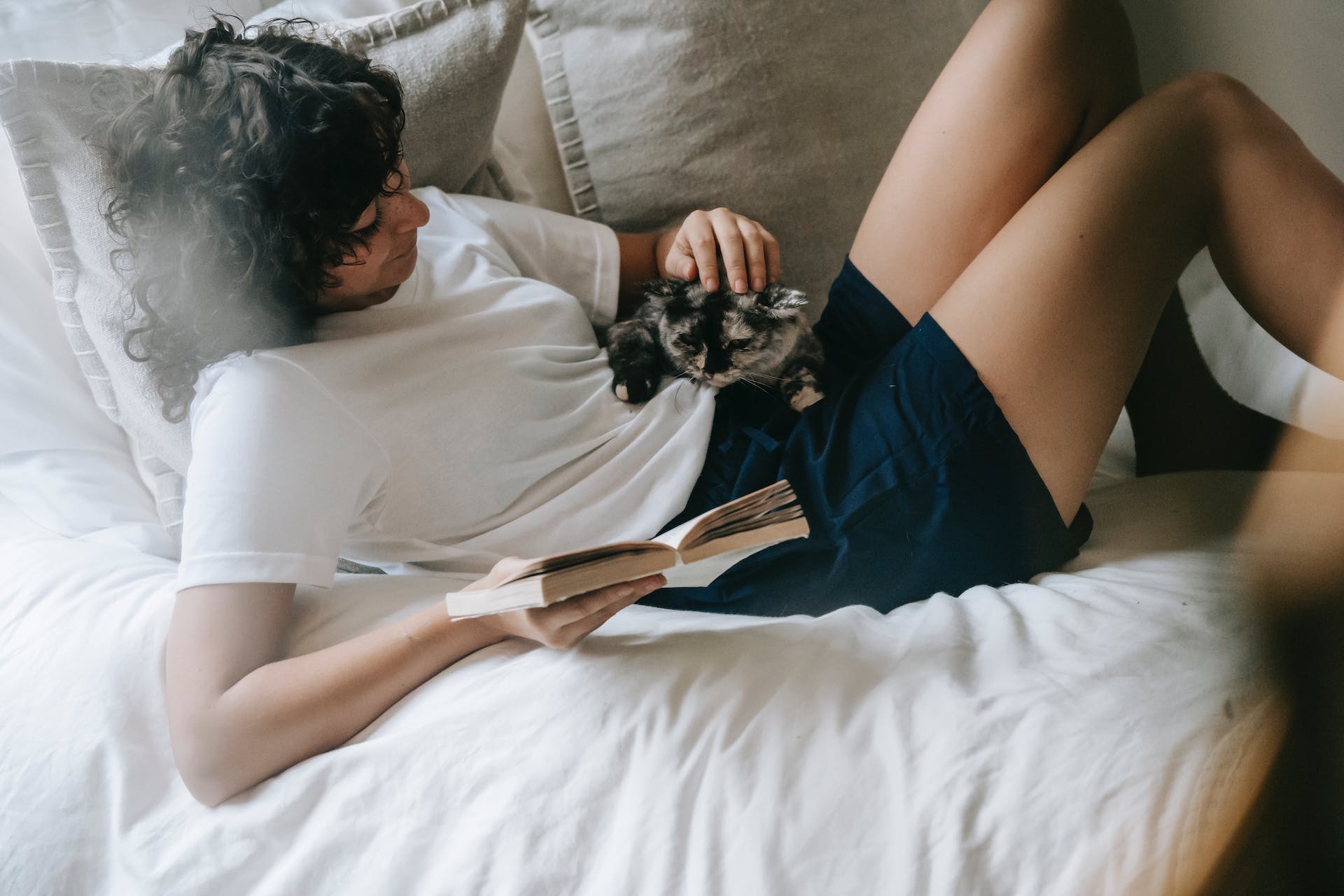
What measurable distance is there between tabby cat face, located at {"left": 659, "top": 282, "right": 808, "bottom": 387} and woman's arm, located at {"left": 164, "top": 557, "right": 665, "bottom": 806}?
1.29 feet

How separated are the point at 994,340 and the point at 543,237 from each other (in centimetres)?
56

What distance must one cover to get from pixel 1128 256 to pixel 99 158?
0.97m

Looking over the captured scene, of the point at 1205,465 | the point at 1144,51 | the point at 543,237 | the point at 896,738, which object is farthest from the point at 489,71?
the point at 1205,465

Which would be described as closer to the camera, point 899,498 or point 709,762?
point 709,762

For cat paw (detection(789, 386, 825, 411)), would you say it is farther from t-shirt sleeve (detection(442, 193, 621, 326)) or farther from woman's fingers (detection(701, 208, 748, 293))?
t-shirt sleeve (detection(442, 193, 621, 326))

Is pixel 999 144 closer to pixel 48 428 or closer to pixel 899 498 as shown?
pixel 899 498

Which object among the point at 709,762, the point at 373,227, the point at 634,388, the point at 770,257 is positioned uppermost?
the point at 373,227

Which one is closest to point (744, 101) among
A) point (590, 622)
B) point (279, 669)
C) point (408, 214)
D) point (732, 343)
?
point (732, 343)

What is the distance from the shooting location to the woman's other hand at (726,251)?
3.06 feet

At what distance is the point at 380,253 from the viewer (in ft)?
2.43

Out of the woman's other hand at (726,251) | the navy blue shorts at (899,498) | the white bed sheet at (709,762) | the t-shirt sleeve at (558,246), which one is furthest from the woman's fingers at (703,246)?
the white bed sheet at (709,762)

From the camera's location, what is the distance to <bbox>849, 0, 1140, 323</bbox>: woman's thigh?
795 millimetres

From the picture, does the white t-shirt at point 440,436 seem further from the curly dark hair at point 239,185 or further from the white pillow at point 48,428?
the white pillow at point 48,428

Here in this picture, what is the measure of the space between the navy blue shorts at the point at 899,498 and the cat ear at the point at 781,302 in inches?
5.4
